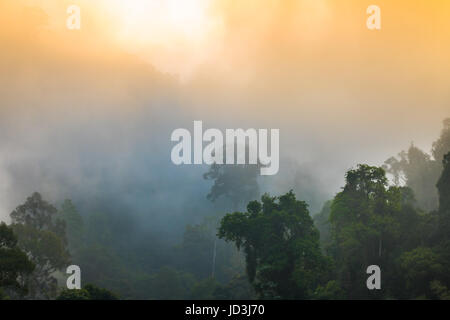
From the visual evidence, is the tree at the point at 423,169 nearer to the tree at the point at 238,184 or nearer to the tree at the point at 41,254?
the tree at the point at 238,184

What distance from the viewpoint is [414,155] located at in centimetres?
7506

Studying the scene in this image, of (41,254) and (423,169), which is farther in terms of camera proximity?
(423,169)

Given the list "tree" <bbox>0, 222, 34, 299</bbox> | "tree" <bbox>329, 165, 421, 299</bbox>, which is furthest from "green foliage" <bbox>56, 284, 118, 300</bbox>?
"tree" <bbox>329, 165, 421, 299</bbox>

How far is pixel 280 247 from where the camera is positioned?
42.6m

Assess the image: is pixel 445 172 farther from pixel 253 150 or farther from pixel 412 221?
pixel 253 150

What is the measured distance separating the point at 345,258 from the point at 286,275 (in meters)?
7.51

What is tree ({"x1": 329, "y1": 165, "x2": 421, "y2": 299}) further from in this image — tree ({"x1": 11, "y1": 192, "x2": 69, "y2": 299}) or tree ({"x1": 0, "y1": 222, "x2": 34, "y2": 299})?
tree ({"x1": 11, "y1": 192, "x2": 69, "y2": 299})

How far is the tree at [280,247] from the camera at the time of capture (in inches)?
1636

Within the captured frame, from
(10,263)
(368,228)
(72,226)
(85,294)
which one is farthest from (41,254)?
(368,228)

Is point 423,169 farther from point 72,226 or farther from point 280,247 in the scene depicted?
point 72,226

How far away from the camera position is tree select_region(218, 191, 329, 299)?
41562 millimetres

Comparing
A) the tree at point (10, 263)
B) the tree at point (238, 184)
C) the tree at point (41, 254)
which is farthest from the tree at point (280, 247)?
the tree at point (238, 184)

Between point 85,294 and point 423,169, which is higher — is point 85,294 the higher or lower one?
the lower one
